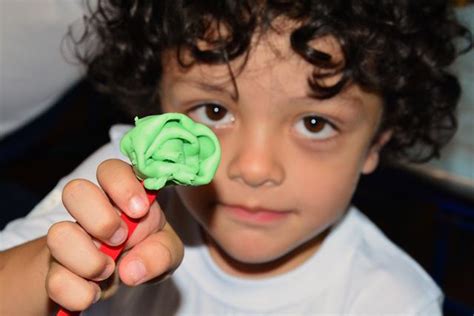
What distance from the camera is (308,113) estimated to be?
0.80 metres

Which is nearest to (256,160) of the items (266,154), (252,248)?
(266,154)

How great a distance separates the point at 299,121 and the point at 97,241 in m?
0.31

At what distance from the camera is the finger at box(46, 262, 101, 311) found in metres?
0.53

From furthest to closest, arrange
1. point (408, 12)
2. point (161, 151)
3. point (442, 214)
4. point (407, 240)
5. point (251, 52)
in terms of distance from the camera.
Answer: point (407, 240), point (442, 214), point (408, 12), point (251, 52), point (161, 151)

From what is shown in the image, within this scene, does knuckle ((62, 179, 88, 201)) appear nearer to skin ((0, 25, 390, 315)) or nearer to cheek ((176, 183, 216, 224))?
skin ((0, 25, 390, 315))

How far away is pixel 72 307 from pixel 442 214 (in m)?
0.62

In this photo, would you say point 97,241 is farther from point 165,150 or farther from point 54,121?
point 54,121

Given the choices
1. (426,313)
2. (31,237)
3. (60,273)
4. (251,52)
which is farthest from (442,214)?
(60,273)

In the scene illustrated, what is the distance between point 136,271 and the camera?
54 cm

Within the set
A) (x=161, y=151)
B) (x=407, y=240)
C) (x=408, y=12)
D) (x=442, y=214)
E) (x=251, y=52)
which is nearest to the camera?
(x=161, y=151)

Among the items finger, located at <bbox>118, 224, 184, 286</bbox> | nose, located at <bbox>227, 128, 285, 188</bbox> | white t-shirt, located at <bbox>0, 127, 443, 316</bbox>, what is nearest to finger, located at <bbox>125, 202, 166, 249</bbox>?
finger, located at <bbox>118, 224, 184, 286</bbox>

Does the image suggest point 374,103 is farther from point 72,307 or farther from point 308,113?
point 72,307

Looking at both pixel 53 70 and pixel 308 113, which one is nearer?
pixel 308 113

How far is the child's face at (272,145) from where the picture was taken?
77 centimetres
